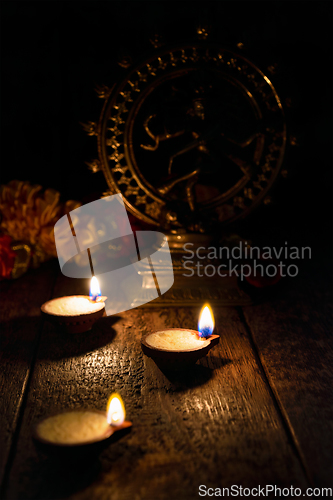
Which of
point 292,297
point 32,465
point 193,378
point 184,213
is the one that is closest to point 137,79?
point 184,213

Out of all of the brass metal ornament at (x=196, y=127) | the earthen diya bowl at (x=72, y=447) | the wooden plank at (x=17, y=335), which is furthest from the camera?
the brass metal ornament at (x=196, y=127)

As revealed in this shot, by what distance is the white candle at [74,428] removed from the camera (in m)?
0.50

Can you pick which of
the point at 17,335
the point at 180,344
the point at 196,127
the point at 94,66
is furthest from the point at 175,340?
the point at 94,66

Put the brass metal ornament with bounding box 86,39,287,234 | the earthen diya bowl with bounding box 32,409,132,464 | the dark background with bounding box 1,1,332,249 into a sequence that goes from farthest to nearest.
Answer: the dark background with bounding box 1,1,332,249, the brass metal ornament with bounding box 86,39,287,234, the earthen diya bowl with bounding box 32,409,132,464

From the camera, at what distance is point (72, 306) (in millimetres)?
881

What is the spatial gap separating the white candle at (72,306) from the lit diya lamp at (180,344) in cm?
18

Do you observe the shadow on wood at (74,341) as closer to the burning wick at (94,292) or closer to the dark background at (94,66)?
the burning wick at (94,292)

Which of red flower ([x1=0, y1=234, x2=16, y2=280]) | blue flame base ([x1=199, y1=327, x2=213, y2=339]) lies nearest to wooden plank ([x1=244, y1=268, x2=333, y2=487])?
blue flame base ([x1=199, y1=327, x2=213, y2=339])

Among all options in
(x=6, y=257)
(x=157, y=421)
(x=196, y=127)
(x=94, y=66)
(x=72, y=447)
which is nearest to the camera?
(x=72, y=447)

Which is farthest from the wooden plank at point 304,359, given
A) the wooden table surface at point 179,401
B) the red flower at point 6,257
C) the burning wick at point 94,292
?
the red flower at point 6,257

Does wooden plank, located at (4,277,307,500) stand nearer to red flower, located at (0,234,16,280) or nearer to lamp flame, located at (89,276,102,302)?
lamp flame, located at (89,276,102,302)

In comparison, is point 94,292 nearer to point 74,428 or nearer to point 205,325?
point 205,325

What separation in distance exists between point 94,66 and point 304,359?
1235 mm

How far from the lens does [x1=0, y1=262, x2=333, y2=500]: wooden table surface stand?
0.49m
